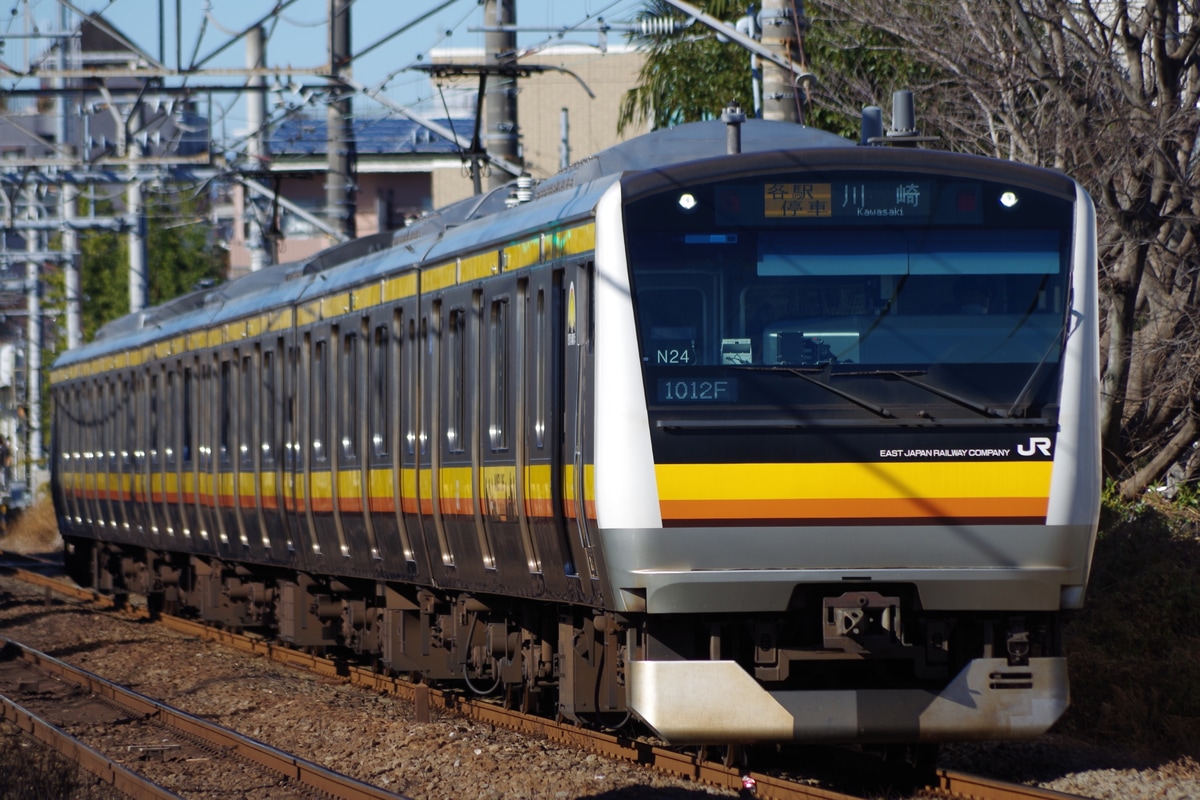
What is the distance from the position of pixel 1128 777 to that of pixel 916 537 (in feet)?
6.40

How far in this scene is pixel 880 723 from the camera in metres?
8.73

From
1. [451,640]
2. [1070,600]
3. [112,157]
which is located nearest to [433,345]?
[451,640]

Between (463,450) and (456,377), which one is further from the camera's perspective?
(456,377)

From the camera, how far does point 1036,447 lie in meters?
8.60

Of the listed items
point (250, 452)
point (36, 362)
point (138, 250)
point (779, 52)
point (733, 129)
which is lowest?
point (250, 452)

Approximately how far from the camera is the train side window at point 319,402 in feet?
47.7

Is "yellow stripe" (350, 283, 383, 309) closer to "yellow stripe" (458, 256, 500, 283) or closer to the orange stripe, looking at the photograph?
"yellow stripe" (458, 256, 500, 283)

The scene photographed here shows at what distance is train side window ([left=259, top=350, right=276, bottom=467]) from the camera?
1614cm

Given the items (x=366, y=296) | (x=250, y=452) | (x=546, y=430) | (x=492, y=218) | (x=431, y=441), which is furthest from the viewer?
(x=250, y=452)

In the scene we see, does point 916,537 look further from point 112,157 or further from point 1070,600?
point 112,157

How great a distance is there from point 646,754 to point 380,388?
3848 millimetres

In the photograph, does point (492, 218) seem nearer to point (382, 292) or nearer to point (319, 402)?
point (382, 292)

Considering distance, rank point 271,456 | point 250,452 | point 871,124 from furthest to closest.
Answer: point 250,452, point 271,456, point 871,124

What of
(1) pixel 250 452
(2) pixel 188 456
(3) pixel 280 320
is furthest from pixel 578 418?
(2) pixel 188 456
